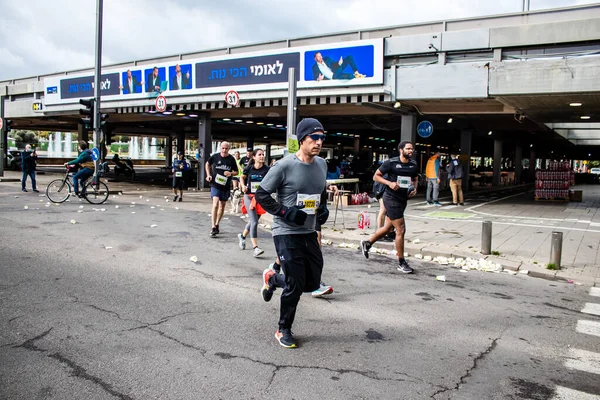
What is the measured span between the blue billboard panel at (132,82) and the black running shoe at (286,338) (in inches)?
847

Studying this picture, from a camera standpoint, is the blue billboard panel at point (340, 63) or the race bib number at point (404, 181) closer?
the race bib number at point (404, 181)

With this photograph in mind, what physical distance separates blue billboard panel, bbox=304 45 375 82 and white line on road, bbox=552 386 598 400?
46.1ft

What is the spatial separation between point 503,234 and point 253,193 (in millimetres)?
6030

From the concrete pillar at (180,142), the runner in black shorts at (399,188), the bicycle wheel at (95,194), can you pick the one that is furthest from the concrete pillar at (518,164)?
the runner in black shorts at (399,188)

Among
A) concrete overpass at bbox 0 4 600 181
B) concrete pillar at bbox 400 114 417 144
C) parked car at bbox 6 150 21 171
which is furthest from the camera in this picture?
parked car at bbox 6 150 21 171

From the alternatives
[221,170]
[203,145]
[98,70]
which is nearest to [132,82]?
[203,145]

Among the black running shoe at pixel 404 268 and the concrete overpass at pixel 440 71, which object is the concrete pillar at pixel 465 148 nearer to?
the concrete overpass at pixel 440 71

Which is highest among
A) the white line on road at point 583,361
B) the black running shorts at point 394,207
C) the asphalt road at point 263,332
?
the black running shorts at point 394,207

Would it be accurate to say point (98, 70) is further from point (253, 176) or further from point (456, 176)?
point (456, 176)

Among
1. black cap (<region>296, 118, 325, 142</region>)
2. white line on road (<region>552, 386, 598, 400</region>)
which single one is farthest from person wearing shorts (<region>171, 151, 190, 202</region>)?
white line on road (<region>552, 386, 598, 400</region>)

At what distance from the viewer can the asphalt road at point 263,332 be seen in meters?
3.52

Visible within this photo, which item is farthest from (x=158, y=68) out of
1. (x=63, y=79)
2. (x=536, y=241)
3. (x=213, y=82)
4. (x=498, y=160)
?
(x=498, y=160)

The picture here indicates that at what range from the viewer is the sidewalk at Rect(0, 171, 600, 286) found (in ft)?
26.7

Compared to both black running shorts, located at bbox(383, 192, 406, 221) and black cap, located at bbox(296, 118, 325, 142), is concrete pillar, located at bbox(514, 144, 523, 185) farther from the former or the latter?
black cap, located at bbox(296, 118, 325, 142)
